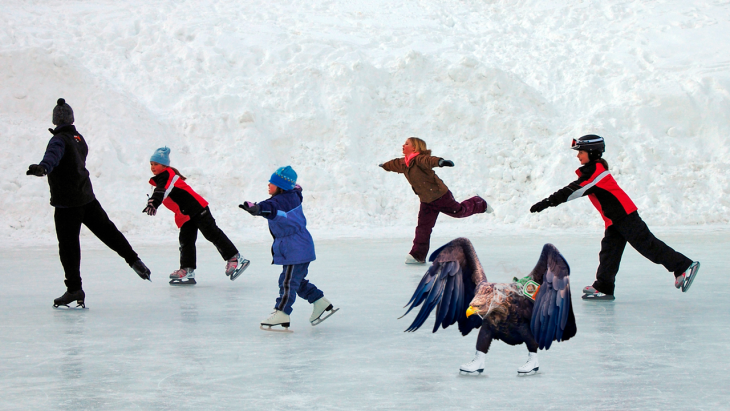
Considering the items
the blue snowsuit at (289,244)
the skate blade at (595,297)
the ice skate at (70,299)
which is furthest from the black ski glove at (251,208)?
the skate blade at (595,297)

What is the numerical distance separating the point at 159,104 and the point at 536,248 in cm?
970

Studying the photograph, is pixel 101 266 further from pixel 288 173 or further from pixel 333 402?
pixel 333 402

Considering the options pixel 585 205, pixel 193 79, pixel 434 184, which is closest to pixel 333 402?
pixel 434 184

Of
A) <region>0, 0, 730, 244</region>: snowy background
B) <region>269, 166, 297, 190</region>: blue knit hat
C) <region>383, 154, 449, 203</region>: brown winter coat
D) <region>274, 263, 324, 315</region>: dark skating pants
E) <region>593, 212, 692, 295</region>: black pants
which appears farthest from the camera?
<region>0, 0, 730, 244</region>: snowy background

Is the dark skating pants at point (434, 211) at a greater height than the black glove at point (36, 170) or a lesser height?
lesser

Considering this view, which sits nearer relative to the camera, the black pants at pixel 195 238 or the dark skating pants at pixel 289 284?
the dark skating pants at pixel 289 284

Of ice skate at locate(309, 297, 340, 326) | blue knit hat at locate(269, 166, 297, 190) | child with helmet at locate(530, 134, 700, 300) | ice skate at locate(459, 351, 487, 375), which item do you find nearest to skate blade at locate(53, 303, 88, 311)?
ice skate at locate(309, 297, 340, 326)

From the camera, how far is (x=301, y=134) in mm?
16922

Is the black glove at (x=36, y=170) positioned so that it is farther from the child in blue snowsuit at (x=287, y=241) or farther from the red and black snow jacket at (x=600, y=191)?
the red and black snow jacket at (x=600, y=191)

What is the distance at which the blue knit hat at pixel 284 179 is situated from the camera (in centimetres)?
512

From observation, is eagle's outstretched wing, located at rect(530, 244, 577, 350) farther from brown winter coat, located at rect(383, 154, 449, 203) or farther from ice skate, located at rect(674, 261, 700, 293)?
brown winter coat, located at rect(383, 154, 449, 203)

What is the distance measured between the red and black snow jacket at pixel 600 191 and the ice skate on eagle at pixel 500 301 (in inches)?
88.9

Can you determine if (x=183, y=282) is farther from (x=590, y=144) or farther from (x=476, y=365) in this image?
(x=476, y=365)

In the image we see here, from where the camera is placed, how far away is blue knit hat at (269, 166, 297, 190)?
5.12 m
